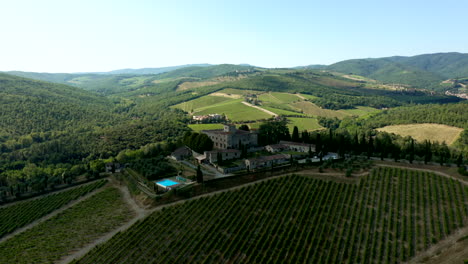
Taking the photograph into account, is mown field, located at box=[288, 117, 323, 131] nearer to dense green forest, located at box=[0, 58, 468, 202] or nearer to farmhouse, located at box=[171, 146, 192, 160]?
dense green forest, located at box=[0, 58, 468, 202]

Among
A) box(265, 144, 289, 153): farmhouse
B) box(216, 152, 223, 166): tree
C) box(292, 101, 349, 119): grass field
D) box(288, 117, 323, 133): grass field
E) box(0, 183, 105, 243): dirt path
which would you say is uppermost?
box(216, 152, 223, 166): tree

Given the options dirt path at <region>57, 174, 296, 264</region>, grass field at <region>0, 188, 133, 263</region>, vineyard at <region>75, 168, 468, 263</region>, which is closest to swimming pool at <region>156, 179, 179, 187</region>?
dirt path at <region>57, 174, 296, 264</region>

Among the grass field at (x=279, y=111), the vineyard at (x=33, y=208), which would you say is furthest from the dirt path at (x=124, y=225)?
the grass field at (x=279, y=111)

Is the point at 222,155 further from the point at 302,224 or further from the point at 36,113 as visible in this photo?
the point at 36,113

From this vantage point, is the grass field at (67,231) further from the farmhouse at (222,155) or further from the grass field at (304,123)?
the grass field at (304,123)

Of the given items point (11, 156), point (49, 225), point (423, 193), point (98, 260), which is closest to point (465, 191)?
point (423, 193)

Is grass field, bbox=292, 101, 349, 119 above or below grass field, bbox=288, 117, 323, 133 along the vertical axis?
above

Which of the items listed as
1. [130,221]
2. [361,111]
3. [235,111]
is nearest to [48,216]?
[130,221]
